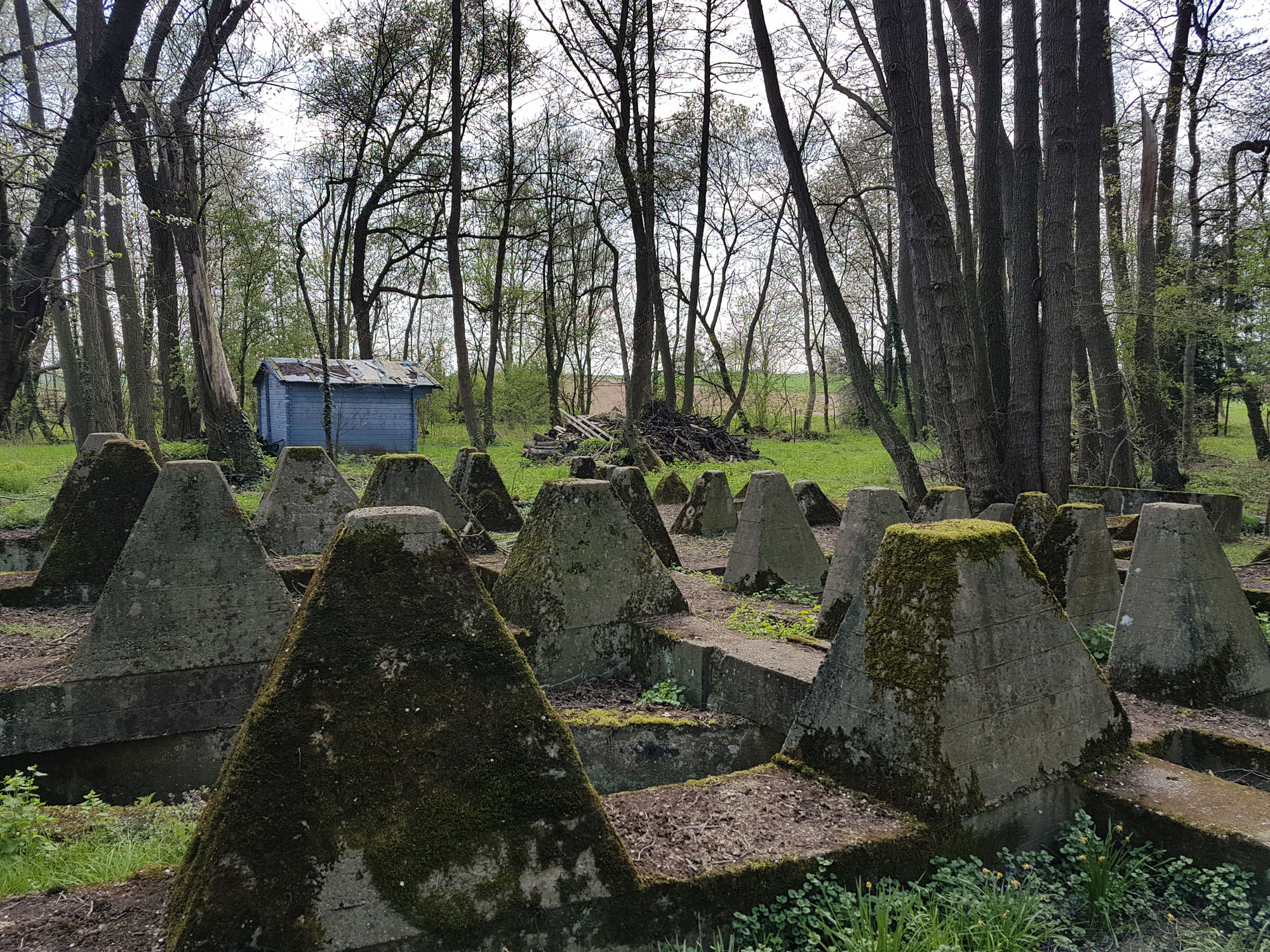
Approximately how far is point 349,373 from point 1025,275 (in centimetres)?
1989

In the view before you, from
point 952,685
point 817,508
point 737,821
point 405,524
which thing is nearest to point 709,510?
point 817,508

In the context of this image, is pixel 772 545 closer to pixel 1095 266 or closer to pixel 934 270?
pixel 934 270

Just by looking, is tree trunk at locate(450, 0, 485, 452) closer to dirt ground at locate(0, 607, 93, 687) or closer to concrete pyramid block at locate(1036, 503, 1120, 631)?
dirt ground at locate(0, 607, 93, 687)

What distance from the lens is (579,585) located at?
228 inches

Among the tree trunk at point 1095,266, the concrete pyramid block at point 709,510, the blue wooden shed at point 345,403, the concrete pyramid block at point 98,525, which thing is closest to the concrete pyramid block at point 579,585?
the concrete pyramid block at point 98,525

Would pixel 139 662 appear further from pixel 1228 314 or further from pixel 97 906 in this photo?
pixel 1228 314

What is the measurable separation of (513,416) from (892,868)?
114ft

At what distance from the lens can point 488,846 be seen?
2348 mm

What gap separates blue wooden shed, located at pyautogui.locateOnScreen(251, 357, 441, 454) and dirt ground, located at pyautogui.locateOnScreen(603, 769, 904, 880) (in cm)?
2171

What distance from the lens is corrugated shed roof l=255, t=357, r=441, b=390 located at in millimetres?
24156

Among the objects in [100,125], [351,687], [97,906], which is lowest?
[97,906]

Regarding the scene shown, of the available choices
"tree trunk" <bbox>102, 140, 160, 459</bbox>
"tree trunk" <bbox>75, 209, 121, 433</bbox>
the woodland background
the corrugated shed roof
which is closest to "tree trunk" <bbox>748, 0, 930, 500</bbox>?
the woodland background

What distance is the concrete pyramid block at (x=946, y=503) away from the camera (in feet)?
23.0

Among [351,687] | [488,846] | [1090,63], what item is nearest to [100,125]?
[351,687]
